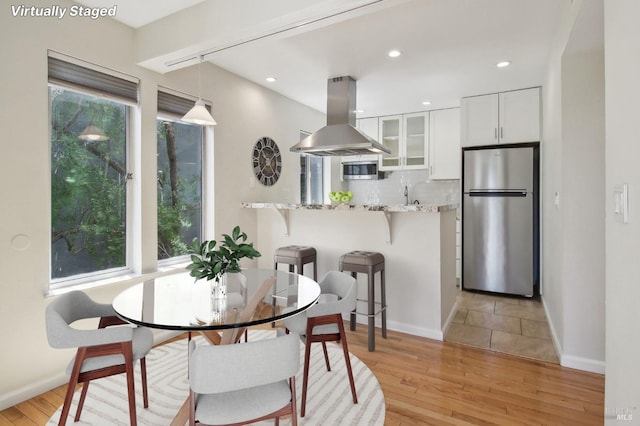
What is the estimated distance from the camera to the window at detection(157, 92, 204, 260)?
310 cm

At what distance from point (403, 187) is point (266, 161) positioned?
246 centimetres

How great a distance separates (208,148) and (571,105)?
10.1ft

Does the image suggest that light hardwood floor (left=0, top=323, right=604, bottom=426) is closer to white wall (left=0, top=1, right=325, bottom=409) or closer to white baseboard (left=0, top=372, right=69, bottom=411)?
white baseboard (left=0, top=372, right=69, bottom=411)

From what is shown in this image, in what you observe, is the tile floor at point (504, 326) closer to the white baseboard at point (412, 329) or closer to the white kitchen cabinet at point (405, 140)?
the white baseboard at point (412, 329)

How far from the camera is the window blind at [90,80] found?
2.31m

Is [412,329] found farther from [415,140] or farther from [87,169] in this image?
[415,140]

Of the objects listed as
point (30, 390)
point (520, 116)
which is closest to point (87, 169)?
point (30, 390)

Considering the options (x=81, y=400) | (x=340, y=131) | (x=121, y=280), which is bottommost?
(x=81, y=400)

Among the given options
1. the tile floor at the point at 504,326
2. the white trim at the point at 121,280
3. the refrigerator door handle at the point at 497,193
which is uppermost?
the refrigerator door handle at the point at 497,193

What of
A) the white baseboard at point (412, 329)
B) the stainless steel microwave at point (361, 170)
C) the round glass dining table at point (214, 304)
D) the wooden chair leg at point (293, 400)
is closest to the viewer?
the wooden chair leg at point (293, 400)

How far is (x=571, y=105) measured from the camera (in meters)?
2.38

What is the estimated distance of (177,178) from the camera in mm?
3248
